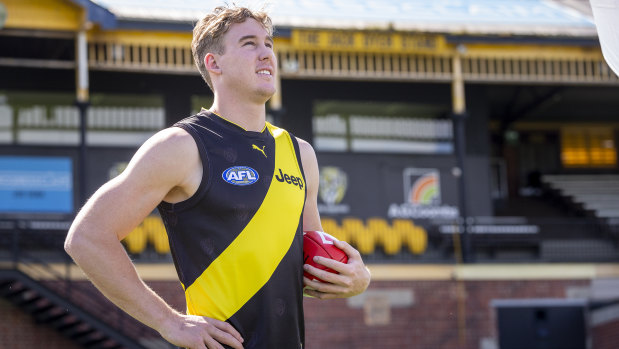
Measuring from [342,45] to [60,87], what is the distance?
6.01 metres

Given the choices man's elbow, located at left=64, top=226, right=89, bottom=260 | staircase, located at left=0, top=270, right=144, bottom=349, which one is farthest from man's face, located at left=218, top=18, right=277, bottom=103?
staircase, located at left=0, top=270, right=144, bottom=349

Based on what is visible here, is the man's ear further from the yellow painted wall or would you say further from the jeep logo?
the yellow painted wall

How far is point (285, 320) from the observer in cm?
391

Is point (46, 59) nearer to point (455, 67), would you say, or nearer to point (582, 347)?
point (455, 67)

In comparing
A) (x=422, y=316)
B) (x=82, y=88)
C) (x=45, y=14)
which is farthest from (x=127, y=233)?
(x=422, y=316)

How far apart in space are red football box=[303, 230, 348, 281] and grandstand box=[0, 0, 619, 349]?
534 inches

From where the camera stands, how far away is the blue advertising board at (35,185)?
19.5m

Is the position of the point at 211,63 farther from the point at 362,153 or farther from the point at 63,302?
the point at 362,153

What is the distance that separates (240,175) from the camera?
3.88 meters

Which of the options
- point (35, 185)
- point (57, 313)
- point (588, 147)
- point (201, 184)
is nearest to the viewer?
point (201, 184)

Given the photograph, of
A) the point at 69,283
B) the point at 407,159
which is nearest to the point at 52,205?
the point at 69,283

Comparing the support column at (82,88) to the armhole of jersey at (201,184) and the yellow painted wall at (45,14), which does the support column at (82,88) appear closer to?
the yellow painted wall at (45,14)

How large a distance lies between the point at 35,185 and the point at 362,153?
7242 mm

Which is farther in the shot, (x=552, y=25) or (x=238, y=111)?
(x=552, y=25)
